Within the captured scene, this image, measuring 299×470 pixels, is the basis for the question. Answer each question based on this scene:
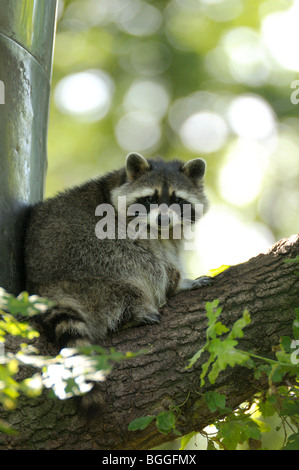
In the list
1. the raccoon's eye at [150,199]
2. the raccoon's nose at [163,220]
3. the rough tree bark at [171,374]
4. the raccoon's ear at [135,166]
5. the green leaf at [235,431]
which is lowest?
the green leaf at [235,431]

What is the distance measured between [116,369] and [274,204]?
12751 mm

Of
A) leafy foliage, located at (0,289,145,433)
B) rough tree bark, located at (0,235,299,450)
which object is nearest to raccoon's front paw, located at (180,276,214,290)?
rough tree bark, located at (0,235,299,450)

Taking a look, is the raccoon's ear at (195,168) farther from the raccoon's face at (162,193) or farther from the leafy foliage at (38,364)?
the leafy foliage at (38,364)

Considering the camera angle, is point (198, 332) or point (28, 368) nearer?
point (28, 368)

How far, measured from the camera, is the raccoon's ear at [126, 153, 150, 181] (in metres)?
6.72

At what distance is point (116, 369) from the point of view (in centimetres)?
462

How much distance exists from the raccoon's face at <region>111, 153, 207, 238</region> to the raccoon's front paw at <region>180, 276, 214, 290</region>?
620 millimetres

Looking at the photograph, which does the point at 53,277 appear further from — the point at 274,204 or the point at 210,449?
the point at 274,204

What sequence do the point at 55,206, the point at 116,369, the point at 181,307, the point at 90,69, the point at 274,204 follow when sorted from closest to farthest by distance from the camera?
the point at 116,369 → the point at 181,307 → the point at 55,206 → the point at 274,204 → the point at 90,69

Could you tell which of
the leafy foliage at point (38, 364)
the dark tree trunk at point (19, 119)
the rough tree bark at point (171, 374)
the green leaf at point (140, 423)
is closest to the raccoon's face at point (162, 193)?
the dark tree trunk at point (19, 119)

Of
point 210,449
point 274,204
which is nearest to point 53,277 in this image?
point 210,449

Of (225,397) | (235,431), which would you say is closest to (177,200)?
(225,397)

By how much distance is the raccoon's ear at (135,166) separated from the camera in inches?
265

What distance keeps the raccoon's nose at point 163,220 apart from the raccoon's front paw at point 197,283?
61 cm
